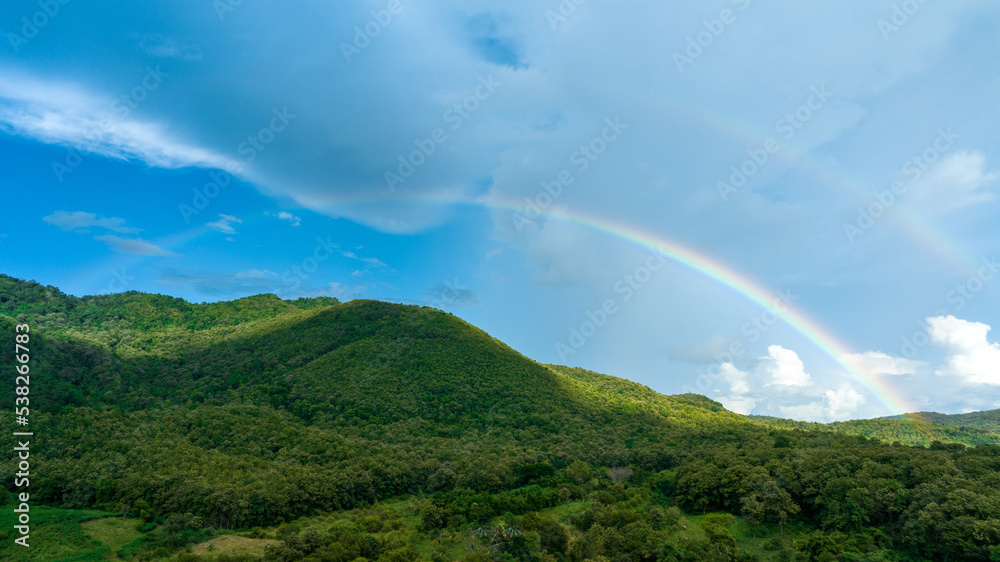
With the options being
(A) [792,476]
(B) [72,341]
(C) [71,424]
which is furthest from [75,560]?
(B) [72,341]

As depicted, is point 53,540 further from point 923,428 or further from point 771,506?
point 923,428

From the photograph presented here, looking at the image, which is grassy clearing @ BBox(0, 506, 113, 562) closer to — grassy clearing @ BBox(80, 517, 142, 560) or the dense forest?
the dense forest

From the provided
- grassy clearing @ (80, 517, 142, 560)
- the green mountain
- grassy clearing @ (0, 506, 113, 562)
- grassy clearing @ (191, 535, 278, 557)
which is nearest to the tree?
grassy clearing @ (191, 535, 278, 557)

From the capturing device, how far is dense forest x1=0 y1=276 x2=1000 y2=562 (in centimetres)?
4288

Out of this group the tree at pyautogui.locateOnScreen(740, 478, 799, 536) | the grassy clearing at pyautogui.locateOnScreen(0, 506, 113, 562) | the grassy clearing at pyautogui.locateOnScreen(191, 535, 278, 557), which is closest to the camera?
the grassy clearing at pyautogui.locateOnScreen(0, 506, 113, 562)

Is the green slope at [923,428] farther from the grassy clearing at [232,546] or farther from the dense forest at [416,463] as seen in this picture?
the grassy clearing at [232,546]

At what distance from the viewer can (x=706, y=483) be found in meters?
57.5

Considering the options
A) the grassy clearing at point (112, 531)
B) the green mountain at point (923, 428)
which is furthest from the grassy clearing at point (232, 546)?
the green mountain at point (923, 428)

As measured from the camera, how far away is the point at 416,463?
71.5 m

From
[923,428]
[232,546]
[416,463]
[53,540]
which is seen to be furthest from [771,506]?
[923,428]

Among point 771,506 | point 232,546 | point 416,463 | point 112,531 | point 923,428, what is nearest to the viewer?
point 112,531

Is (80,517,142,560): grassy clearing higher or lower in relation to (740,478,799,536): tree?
higher

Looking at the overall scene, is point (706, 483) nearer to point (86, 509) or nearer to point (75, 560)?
point (75, 560)

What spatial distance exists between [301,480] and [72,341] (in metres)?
81.5
